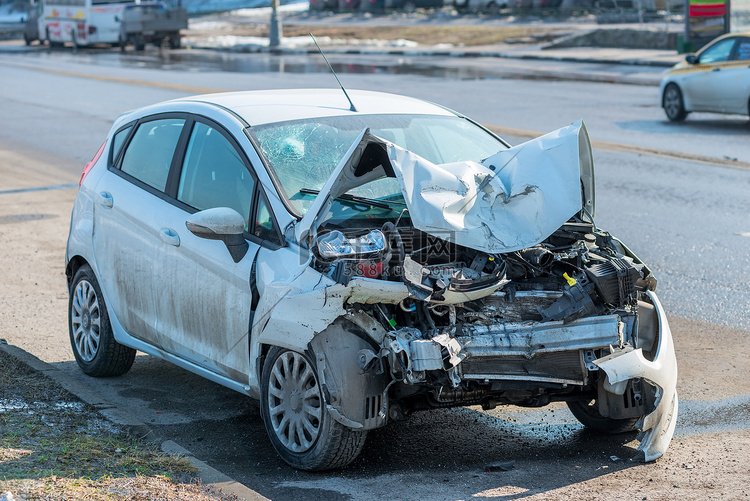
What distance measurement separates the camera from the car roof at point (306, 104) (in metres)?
5.59

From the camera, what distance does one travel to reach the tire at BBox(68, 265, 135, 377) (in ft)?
20.3

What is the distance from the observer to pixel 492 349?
4488 mm

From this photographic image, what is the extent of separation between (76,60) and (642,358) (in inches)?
1357

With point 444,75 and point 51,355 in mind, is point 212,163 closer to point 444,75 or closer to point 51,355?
Answer: point 51,355

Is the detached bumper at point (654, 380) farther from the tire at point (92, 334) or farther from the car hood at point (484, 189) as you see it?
the tire at point (92, 334)

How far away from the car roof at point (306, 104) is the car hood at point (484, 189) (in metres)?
0.88

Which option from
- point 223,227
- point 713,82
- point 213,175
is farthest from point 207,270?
point 713,82

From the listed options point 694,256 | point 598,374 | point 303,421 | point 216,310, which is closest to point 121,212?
point 216,310

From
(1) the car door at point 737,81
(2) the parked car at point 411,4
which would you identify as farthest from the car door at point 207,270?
(2) the parked car at point 411,4

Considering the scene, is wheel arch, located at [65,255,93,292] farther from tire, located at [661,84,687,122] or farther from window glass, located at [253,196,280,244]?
tire, located at [661,84,687,122]

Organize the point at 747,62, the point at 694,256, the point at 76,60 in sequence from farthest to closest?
the point at 76,60, the point at 747,62, the point at 694,256

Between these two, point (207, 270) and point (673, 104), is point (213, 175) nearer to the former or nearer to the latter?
point (207, 270)

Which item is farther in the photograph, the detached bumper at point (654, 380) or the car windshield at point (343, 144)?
the car windshield at point (343, 144)

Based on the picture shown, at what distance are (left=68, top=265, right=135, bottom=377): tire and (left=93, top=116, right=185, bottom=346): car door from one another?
0.18m
